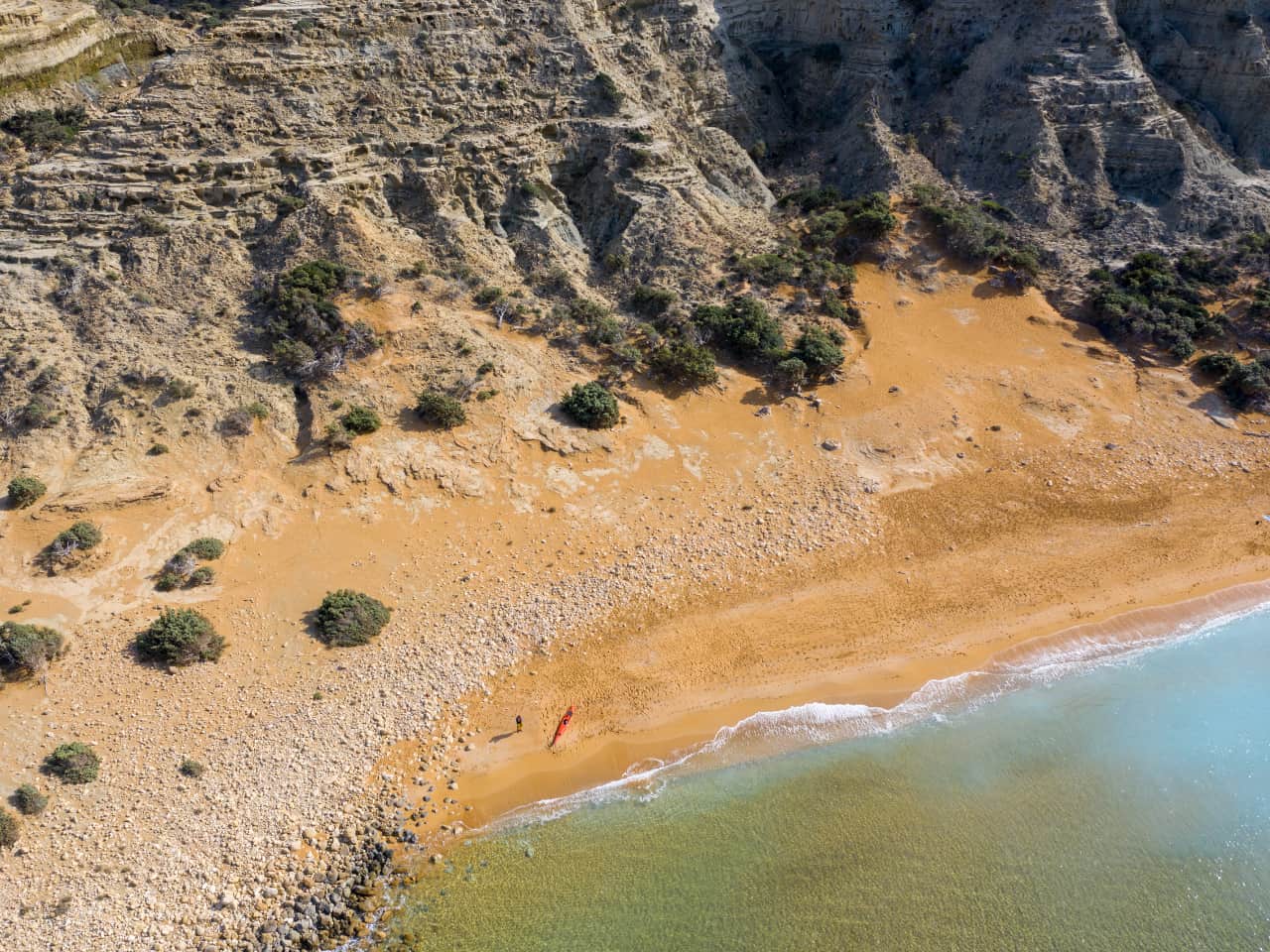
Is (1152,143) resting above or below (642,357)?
above

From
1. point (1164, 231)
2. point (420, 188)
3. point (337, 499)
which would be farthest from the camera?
point (1164, 231)

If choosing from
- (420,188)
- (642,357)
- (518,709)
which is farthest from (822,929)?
(420,188)

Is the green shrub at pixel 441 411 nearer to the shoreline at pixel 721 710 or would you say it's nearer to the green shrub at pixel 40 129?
the shoreline at pixel 721 710

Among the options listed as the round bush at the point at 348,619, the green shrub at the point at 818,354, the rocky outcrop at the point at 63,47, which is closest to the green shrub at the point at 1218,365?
the green shrub at the point at 818,354

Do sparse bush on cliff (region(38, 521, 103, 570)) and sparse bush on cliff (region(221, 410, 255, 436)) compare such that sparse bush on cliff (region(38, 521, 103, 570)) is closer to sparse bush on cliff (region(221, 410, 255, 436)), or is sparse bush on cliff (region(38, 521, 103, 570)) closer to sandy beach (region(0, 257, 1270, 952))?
sandy beach (region(0, 257, 1270, 952))

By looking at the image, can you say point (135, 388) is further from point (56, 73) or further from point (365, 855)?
point (365, 855)

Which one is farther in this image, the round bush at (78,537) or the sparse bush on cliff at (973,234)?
the sparse bush on cliff at (973,234)

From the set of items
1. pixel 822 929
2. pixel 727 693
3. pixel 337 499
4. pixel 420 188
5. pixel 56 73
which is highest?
pixel 56 73
